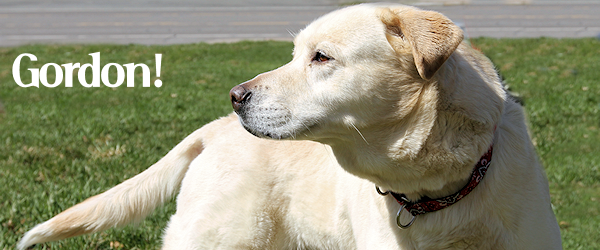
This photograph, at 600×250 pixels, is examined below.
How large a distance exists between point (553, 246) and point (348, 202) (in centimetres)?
108

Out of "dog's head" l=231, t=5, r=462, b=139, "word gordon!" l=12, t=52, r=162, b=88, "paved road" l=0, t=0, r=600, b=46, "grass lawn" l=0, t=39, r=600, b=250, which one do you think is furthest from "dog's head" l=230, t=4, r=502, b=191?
"paved road" l=0, t=0, r=600, b=46

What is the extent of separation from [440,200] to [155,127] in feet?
18.8

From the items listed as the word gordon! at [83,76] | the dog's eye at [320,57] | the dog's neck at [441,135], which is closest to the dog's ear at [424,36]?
the dog's neck at [441,135]

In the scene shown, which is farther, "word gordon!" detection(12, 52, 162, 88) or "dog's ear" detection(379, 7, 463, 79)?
"word gordon!" detection(12, 52, 162, 88)

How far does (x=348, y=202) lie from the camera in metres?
3.30

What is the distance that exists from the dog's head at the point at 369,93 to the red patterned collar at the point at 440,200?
3.3 inches

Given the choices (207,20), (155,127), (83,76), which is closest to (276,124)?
(155,127)

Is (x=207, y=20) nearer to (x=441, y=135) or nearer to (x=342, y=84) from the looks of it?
(x=342, y=84)

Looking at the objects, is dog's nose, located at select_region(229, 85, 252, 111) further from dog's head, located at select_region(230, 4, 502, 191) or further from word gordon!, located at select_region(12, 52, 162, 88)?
word gordon!, located at select_region(12, 52, 162, 88)

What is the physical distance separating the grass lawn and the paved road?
372 centimetres

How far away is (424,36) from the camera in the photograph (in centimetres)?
253

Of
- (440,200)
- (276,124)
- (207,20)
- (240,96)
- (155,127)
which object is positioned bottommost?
(207,20)

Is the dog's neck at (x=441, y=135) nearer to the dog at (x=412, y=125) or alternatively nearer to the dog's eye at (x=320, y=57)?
the dog at (x=412, y=125)

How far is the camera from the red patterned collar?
8.75ft
